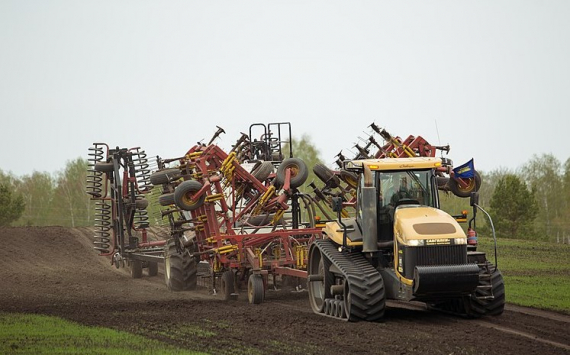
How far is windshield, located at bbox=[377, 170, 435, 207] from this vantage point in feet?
53.9

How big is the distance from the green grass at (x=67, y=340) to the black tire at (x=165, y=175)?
6.38 metres

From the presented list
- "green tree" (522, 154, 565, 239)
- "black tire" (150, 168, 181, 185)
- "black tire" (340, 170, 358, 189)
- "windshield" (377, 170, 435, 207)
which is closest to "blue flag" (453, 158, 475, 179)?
"windshield" (377, 170, 435, 207)

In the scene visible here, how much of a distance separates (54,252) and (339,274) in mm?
21188

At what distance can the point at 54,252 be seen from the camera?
3591cm

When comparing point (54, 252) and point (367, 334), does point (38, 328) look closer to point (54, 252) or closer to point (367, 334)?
point (367, 334)

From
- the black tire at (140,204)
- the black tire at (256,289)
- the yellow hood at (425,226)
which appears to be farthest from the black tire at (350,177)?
the black tire at (140,204)

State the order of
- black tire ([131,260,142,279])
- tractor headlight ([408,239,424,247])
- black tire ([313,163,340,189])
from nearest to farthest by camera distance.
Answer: tractor headlight ([408,239,424,247]) → black tire ([313,163,340,189]) → black tire ([131,260,142,279])

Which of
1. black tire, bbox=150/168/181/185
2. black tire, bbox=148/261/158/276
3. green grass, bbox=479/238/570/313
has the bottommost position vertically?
green grass, bbox=479/238/570/313

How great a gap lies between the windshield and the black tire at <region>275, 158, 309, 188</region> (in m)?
5.64

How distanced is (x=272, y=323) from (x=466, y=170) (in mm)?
4051

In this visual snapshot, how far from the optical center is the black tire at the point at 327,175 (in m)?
22.2

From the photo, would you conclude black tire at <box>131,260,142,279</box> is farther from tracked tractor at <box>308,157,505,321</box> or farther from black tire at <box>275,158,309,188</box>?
tracked tractor at <box>308,157,505,321</box>

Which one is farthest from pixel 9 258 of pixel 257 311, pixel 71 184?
pixel 71 184

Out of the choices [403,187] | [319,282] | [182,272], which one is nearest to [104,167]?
[182,272]
